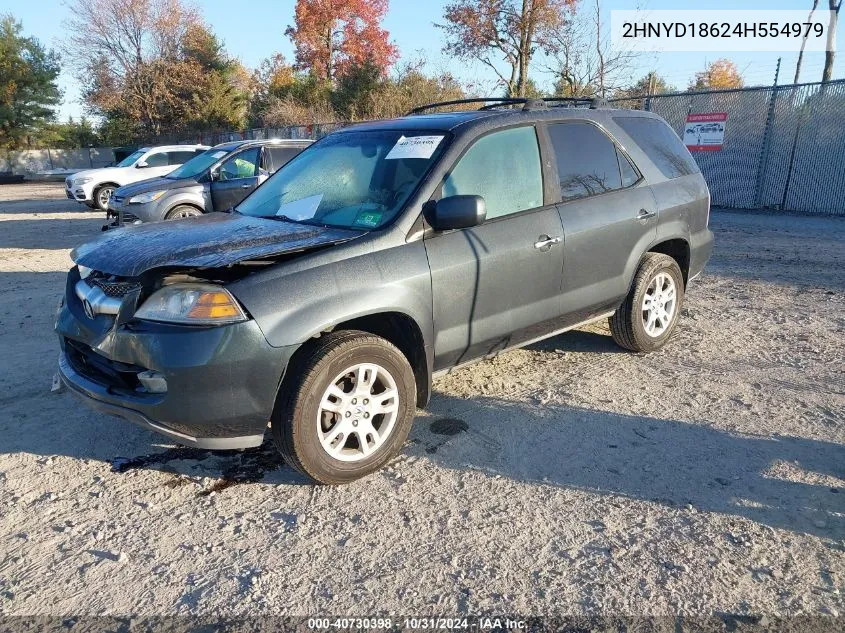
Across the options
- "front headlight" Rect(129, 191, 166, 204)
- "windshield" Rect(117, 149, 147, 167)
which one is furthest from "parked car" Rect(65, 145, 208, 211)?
"front headlight" Rect(129, 191, 166, 204)

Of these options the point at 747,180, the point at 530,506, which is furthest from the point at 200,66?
the point at 530,506

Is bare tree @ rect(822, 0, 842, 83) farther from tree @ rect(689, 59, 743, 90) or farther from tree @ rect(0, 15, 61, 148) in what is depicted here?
tree @ rect(0, 15, 61, 148)

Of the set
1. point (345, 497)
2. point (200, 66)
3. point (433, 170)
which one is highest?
point (200, 66)

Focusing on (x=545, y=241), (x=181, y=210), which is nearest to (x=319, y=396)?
(x=545, y=241)

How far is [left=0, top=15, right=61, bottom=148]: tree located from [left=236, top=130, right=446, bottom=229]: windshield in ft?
161

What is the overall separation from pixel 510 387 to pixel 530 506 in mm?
1489

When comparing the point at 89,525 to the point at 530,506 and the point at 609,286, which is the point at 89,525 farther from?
the point at 609,286

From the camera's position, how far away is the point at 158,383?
295cm

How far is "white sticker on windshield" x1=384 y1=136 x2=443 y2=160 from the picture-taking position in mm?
3777

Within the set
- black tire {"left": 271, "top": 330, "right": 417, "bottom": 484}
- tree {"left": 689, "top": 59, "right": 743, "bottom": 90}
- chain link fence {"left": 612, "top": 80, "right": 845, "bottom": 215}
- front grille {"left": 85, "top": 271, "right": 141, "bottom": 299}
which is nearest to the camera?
black tire {"left": 271, "top": 330, "right": 417, "bottom": 484}

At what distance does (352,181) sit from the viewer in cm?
396

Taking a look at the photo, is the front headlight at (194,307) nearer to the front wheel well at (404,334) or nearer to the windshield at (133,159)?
the front wheel well at (404,334)

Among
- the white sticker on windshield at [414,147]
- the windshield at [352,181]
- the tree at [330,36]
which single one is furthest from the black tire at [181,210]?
the tree at [330,36]

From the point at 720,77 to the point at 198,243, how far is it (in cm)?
4428
